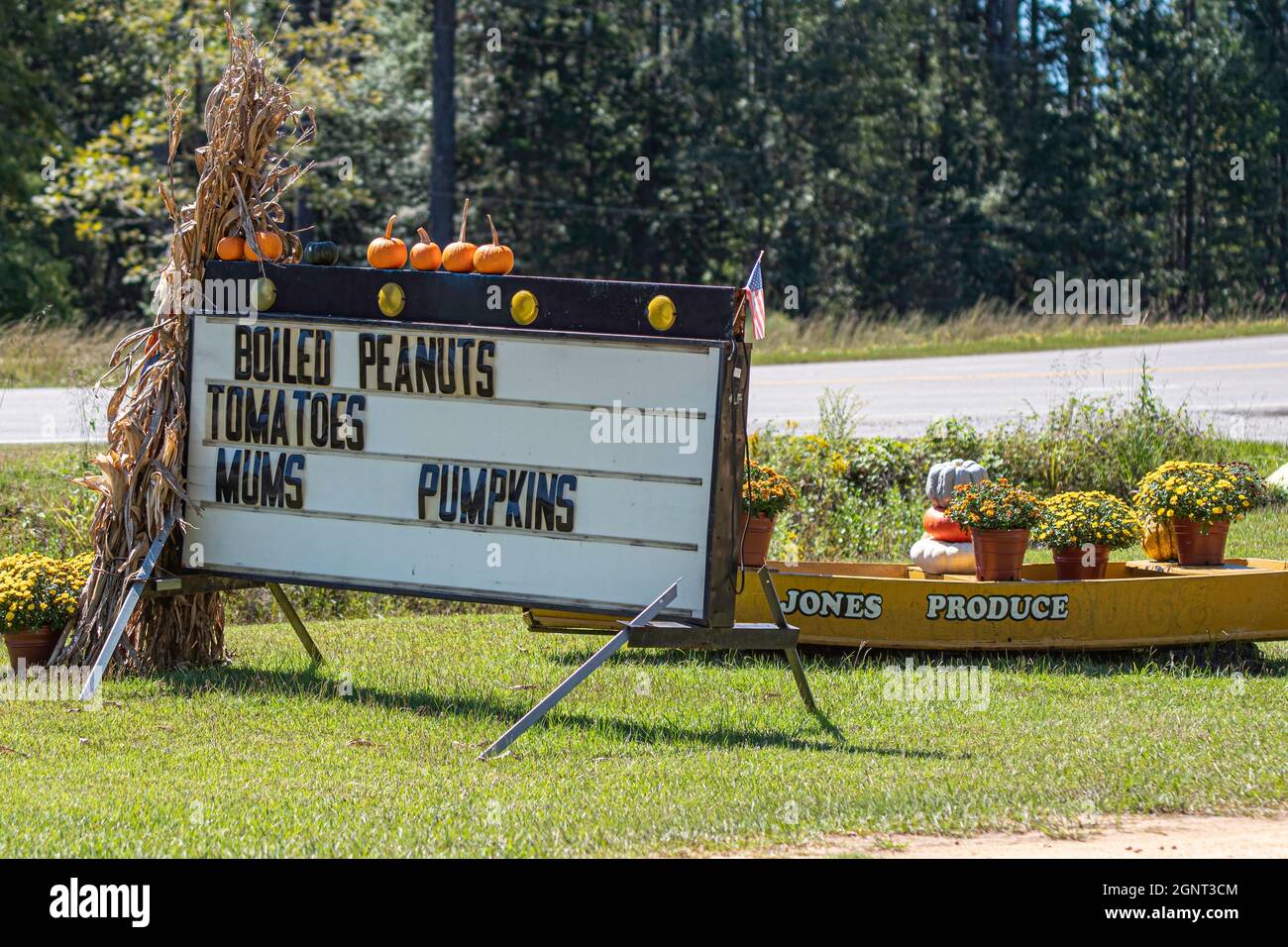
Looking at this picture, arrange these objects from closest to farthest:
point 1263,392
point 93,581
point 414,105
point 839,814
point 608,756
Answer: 1. point 839,814
2. point 608,756
3. point 93,581
4. point 1263,392
5. point 414,105

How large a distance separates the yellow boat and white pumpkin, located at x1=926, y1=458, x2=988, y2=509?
1037mm

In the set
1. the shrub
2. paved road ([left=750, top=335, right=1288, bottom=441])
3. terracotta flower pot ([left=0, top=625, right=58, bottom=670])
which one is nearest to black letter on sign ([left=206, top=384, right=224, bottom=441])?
terracotta flower pot ([left=0, top=625, right=58, bottom=670])

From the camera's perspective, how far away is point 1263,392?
782 inches

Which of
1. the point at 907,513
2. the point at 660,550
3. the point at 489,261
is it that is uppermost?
Answer: the point at 489,261

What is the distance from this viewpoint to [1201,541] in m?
9.45

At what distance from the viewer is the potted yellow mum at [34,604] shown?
834cm

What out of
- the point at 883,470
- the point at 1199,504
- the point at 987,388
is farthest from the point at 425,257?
the point at 987,388

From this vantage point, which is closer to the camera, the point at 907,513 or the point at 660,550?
the point at 660,550

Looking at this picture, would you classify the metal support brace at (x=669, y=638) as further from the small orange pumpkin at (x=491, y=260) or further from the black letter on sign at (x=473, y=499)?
the small orange pumpkin at (x=491, y=260)

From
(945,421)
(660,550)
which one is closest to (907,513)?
(945,421)

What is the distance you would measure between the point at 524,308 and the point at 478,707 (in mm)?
1994

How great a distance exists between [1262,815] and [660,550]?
9.37 feet
